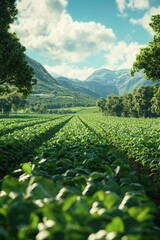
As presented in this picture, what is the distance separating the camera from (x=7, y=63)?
79.0 feet

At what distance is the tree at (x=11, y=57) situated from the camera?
21.5 meters

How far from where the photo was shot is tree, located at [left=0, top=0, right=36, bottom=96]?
2152cm

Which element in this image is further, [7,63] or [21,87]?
[21,87]

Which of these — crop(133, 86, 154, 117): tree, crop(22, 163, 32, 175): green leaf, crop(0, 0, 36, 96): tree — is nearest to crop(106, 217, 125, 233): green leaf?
crop(22, 163, 32, 175): green leaf

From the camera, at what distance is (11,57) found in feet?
79.9

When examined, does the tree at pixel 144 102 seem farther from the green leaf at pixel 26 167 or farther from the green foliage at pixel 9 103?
the green leaf at pixel 26 167

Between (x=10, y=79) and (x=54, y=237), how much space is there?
27496 mm

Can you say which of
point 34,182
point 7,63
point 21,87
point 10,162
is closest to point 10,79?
point 21,87

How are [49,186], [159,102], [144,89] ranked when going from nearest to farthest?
[49,186]
[159,102]
[144,89]

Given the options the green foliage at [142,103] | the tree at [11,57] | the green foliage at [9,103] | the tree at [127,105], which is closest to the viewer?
the tree at [11,57]

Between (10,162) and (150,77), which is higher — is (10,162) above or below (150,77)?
below

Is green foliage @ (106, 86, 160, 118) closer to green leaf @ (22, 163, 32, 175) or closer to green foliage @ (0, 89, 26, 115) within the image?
green foliage @ (0, 89, 26, 115)

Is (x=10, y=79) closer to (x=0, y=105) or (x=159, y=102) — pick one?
(x=159, y=102)

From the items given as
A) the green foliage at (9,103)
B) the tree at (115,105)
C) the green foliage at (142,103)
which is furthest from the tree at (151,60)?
the tree at (115,105)
